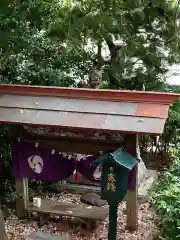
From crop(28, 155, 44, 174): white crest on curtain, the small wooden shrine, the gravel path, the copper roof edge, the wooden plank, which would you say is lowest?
the gravel path

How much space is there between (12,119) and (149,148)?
4452 millimetres

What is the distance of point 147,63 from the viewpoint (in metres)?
7.58

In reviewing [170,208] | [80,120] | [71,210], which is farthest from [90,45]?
[170,208]

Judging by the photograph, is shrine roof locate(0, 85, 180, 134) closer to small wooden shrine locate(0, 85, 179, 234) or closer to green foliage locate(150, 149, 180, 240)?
small wooden shrine locate(0, 85, 179, 234)

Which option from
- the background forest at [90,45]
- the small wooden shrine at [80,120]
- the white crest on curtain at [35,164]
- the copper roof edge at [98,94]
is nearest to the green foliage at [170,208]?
the small wooden shrine at [80,120]

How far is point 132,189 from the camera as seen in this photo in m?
5.57

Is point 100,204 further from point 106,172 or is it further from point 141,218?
point 106,172

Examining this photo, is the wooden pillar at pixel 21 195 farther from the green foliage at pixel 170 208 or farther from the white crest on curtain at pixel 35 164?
the green foliage at pixel 170 208

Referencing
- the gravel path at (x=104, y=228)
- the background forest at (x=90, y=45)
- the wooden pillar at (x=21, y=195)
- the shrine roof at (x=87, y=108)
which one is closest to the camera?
the shrine roof at (x=87, y=108)

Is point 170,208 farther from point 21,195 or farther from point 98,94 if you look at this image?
point 21,195

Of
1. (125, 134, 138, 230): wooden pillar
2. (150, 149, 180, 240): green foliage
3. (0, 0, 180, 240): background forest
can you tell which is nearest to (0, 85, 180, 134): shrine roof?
(125, 134, 138, 230): wooden pillar

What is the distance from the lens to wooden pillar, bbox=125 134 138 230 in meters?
5.36

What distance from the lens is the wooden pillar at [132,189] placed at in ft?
17.6

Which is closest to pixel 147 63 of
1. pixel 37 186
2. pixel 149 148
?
pixel 149 148
